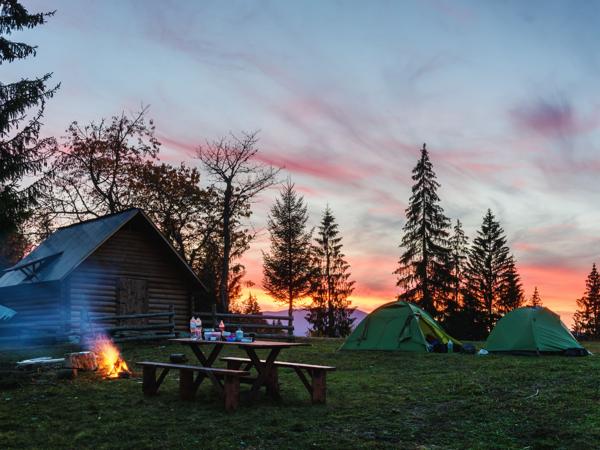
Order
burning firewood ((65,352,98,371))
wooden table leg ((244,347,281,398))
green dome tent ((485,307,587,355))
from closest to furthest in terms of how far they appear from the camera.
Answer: wooden table leg ((244,347,281,398)), burning firewood ((65,352,98,371)), green dome tent ((485,307,587,355))

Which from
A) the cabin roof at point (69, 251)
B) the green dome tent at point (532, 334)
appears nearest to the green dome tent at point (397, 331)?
Result: the green dome tent at point (532, 334)

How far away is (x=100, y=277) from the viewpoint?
25.1 metres

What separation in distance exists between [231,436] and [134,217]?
62.9ft

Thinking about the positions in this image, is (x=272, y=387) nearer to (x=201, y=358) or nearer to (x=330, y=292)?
(x=201, y=358)

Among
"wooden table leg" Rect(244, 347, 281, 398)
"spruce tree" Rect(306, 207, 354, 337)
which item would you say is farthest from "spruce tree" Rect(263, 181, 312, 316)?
"wooden table leg" Rect(244, 347, 281, 398)

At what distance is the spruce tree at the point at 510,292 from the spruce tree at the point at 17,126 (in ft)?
126

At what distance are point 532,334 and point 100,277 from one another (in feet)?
55.1

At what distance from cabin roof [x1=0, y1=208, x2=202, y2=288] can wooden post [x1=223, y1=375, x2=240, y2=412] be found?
51.0 ft

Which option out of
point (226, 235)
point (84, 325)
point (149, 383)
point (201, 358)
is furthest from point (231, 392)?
point (226, 235)

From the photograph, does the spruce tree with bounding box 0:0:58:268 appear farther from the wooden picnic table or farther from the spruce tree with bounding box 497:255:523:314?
the spruce tree with bounding box 497:255:523:314

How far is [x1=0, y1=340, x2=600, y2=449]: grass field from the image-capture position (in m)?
7.54

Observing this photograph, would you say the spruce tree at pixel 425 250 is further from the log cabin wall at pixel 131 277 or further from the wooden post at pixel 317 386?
the wooden post at pixel 317 386

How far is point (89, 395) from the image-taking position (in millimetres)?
11125

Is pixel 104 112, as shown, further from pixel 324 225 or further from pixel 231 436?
pixel 231 436
